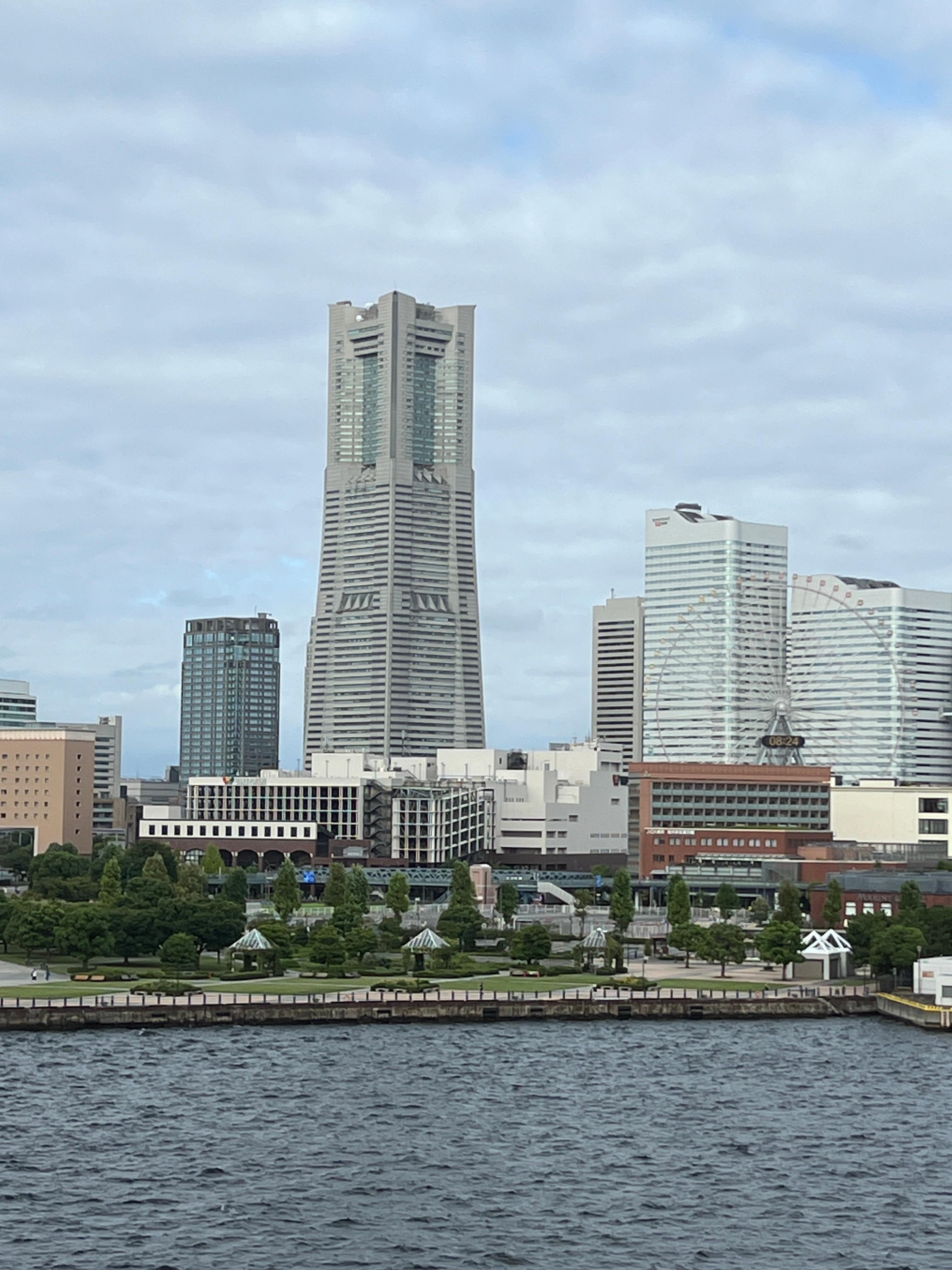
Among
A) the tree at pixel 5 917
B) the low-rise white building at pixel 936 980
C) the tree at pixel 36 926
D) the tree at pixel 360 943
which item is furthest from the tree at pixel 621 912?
the tree at pixel 5 917

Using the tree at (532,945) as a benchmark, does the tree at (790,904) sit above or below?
above

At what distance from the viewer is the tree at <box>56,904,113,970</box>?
472 ft

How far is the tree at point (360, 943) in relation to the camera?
501 feet

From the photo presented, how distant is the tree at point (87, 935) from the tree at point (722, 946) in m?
49.2

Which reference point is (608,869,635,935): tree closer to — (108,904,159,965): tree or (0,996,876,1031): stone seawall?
(0,996,876,1031): stone seawall

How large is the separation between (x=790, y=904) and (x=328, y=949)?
56564 mm

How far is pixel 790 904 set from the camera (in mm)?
185125

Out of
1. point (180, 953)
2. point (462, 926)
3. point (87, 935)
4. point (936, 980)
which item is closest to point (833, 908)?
point (462, 926)

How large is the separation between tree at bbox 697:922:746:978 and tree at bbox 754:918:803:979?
2.40 meters

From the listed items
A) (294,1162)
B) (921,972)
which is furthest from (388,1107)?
(921,972)

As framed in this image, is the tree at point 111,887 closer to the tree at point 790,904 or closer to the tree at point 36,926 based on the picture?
the tree at point 36,926

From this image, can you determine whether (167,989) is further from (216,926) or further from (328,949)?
(216,926)

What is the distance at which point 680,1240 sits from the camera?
70188mm

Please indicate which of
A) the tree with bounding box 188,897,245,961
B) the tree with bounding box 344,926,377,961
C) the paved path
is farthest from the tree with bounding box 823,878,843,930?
the paved path
